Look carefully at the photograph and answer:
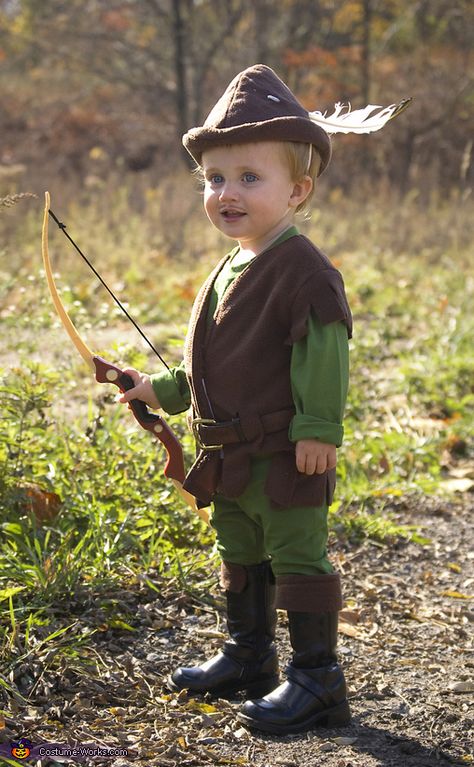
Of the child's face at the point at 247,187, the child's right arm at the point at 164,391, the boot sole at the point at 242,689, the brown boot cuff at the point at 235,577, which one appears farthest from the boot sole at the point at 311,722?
the child's face at the point at 247,187

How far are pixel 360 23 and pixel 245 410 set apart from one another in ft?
59.0

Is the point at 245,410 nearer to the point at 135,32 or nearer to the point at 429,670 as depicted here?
the point at 429,670

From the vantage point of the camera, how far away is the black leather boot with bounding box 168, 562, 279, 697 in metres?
2.91

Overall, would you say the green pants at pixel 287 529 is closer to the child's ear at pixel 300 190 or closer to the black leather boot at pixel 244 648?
the black leather boot at pixel 244 648

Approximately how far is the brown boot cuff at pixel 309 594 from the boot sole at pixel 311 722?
0.28 metres

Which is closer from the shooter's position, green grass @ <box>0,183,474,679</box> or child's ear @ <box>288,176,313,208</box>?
child's ear @ <box>288,176,313,208</box>

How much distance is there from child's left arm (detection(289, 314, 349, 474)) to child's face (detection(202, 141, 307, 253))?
12.9 inches

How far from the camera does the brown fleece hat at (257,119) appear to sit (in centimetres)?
259

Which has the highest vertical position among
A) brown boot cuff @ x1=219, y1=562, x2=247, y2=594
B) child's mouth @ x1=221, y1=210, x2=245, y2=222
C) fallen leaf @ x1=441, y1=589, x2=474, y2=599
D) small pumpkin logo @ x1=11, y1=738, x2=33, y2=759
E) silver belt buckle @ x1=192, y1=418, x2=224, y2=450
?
child's mouth @ x1=221, y1=210, x2=245, y2=222

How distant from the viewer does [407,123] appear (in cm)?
1639

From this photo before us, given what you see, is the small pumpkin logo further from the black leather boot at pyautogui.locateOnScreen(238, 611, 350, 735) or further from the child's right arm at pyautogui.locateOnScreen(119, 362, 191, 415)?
the child's right arm at pyautogui.locateOnScreen(119, 362, 191, 415)

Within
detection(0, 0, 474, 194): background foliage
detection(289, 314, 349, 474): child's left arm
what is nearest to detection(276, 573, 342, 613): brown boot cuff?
detection(289, 314, 349, 474): child's left arm

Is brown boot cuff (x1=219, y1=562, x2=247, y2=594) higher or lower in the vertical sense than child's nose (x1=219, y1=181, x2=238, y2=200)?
lower

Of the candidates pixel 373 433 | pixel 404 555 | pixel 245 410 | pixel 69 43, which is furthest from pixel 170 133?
A: pixel 245 410
